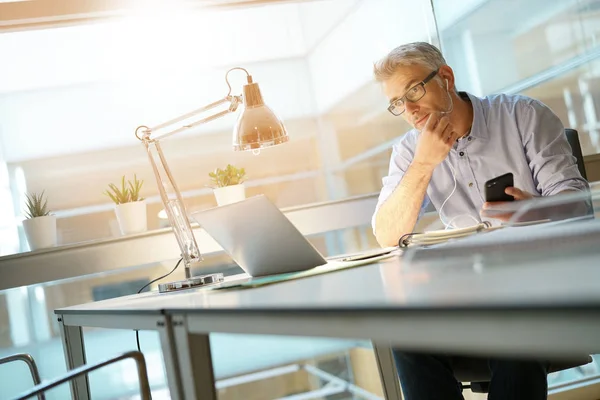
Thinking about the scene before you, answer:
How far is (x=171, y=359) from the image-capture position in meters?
1.23

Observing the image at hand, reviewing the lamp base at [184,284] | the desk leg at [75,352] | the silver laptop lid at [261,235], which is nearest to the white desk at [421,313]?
the silver laptop lid at [261,235]

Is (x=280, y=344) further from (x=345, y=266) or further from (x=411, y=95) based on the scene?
(x=345, y=266)

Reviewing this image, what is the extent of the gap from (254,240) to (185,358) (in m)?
0.61

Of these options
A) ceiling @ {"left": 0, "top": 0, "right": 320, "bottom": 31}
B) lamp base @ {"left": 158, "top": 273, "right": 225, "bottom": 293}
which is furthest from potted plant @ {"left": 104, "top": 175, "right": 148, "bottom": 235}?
lamp base @ {"left": 158, "top": 273, "right": 225, "bottom": 293}

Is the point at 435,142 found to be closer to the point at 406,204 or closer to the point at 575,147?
the point at 406,204

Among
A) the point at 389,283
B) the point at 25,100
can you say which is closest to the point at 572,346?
the point at 389,283

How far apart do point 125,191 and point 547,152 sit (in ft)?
5.53

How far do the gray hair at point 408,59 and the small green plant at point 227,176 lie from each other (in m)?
0.87

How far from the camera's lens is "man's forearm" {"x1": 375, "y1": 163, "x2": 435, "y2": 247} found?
2367 millimetres

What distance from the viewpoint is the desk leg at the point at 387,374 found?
102 inches

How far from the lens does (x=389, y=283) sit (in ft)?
3.26

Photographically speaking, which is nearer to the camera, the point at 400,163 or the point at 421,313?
the point at 421,313

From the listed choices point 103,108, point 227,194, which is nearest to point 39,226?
point 103,108

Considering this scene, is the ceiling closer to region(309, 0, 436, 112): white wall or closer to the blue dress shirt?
region(309, 0, 436, 112): white wall
